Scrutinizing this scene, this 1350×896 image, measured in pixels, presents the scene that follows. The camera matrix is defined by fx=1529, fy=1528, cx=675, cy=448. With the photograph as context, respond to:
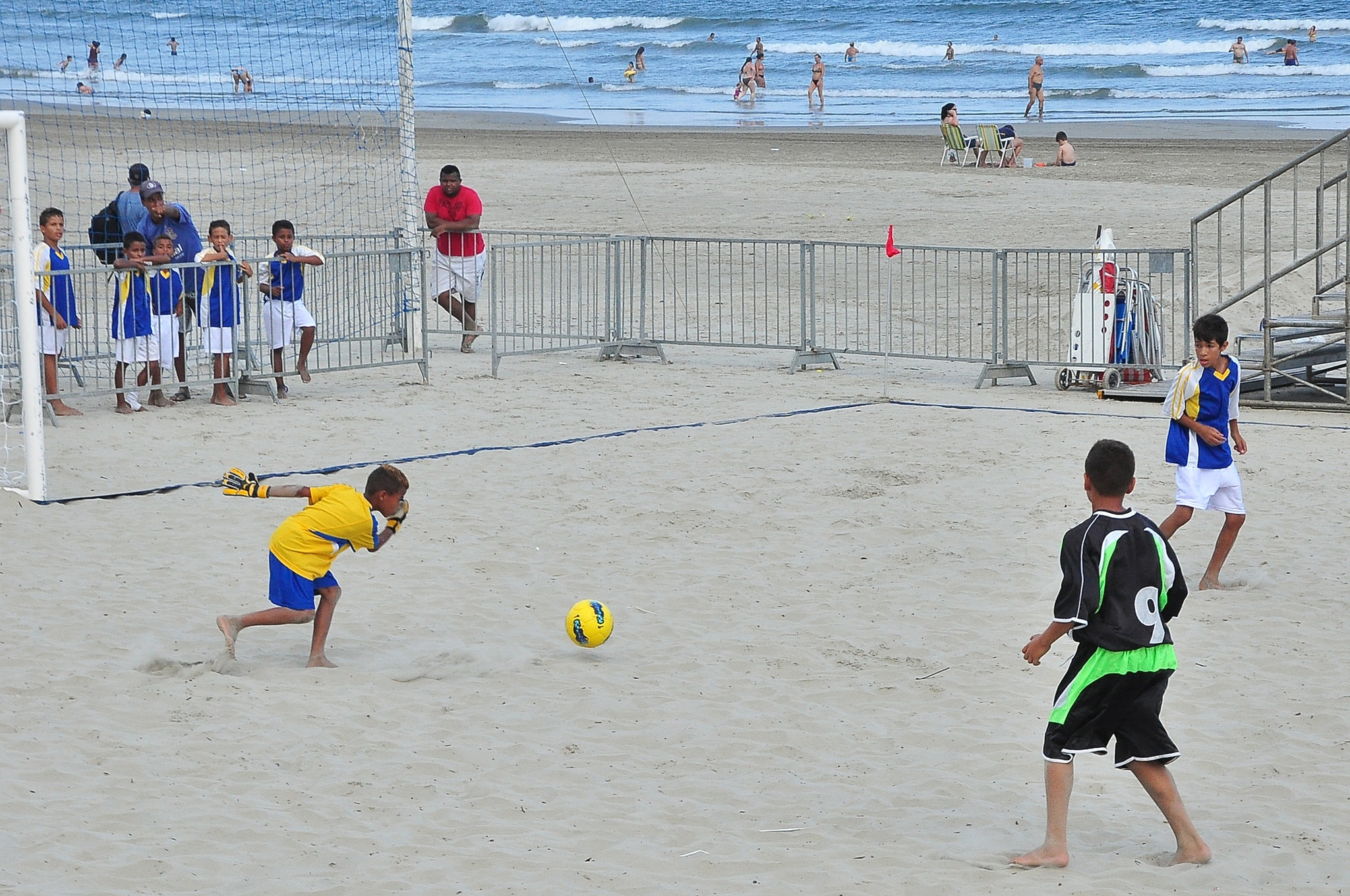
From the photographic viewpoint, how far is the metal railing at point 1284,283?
12.0 metres

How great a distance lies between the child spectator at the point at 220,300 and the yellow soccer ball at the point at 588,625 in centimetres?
620

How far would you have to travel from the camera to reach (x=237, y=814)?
204 inches

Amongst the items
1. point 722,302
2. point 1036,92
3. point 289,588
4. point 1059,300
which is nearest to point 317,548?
point 289,588

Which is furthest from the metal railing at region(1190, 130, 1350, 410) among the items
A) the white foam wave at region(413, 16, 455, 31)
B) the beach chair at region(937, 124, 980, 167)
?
the white foam wave at region(413, 16, 455, 31)

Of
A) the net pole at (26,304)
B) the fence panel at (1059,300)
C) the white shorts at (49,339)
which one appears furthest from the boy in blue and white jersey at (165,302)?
the fence panel at (1059,300)

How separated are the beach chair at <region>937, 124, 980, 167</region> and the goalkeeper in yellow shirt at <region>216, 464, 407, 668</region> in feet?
75.6

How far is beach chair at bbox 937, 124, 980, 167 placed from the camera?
28.4m

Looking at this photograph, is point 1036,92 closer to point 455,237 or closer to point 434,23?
point 455,237

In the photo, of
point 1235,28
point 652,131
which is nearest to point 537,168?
point 652,131

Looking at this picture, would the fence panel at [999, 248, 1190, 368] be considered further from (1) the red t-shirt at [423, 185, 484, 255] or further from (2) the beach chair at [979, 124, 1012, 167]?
(2) the beach chair at [979, 124, 1012, 167]

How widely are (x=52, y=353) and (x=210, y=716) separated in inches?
258

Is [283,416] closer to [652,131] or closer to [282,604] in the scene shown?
[282,604]

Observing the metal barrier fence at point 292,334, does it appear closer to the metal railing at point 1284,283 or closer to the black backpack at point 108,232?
the black backpack at point 108,232

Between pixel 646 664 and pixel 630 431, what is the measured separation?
4738 mm
